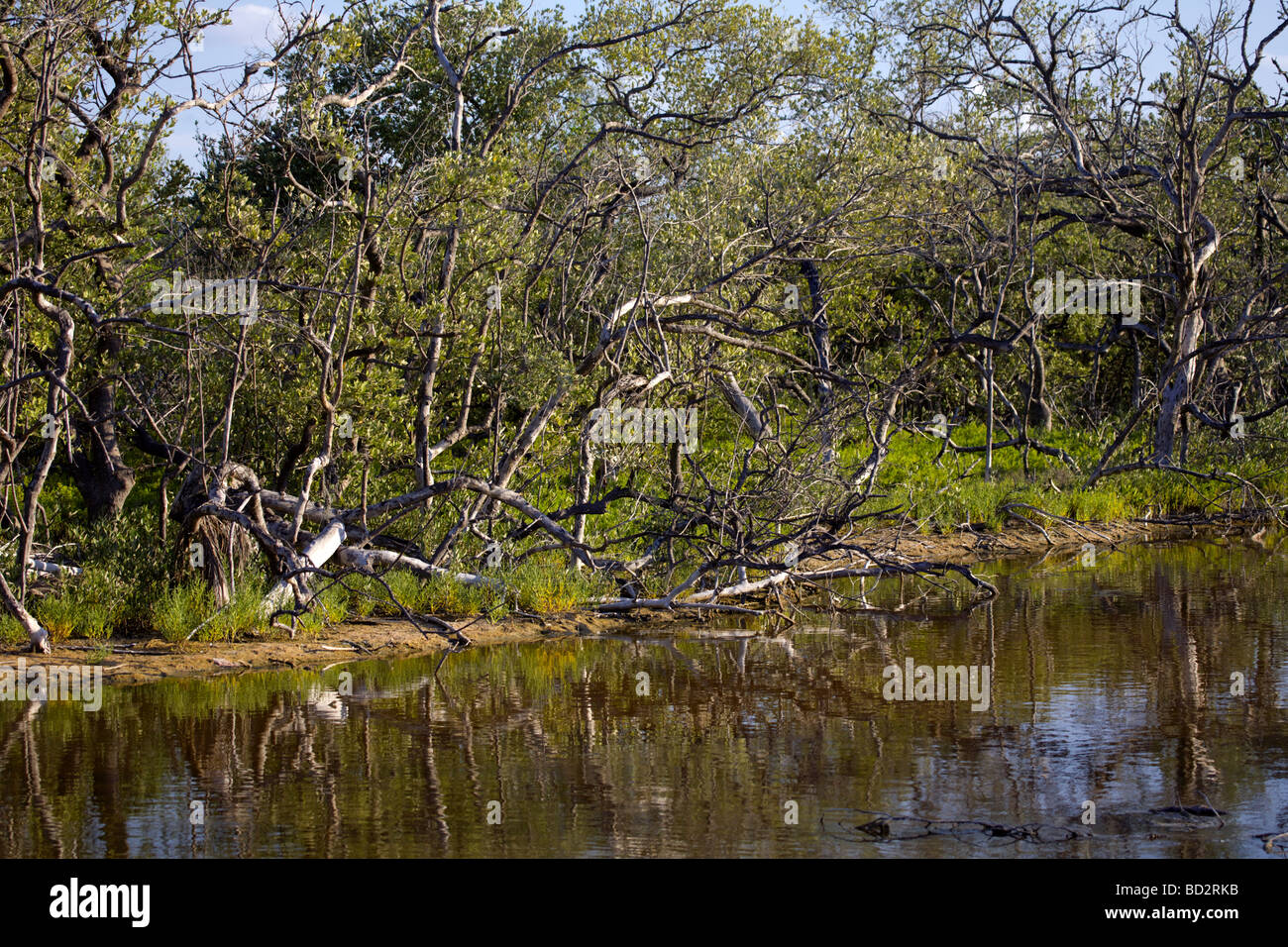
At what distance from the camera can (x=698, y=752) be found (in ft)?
23.5

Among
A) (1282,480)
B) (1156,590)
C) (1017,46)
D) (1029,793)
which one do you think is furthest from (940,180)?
(1029,793)

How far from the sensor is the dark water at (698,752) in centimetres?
576

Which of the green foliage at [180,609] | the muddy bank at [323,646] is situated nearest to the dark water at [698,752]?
the muddy bank at [323,646]

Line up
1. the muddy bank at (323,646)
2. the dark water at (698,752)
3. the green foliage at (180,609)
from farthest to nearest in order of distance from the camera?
the green foliage at (180,609) < the muddy bank at (323,646) < the dark water at (698,752)

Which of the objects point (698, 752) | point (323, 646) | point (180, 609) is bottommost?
point (698, 752)

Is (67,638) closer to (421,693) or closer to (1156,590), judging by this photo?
(421,693)

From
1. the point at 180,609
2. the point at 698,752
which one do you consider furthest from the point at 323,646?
the point at 698,752

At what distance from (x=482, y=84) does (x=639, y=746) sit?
20.1 meters

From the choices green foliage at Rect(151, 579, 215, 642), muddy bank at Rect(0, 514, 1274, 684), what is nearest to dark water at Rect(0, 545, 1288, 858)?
muddy bank at Rect(0, 514, 1274, 684)

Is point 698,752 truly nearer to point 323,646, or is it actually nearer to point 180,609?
point 323,646

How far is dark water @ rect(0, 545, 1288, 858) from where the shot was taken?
5.76m

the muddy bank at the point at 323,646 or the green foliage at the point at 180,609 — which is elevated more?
the green foliage at the point at 180,609

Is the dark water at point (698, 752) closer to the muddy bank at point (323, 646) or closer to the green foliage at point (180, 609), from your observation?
the muddy bank at point (323, 646)

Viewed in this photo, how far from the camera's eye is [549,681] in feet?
29.9
